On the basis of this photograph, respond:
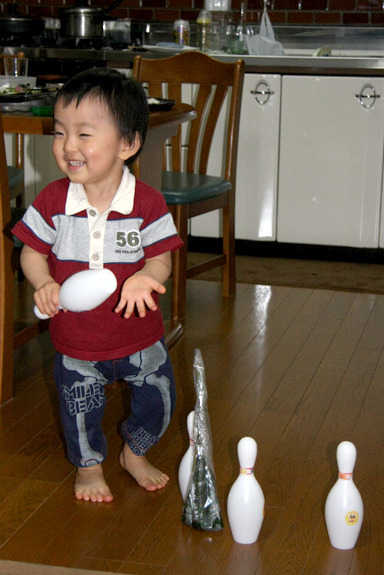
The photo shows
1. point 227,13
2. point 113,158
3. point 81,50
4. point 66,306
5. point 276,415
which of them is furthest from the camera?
point 227,13

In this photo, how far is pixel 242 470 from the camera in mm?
1551

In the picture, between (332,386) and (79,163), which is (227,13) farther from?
(79,163)

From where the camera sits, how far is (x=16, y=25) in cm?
418

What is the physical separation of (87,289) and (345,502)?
61cm

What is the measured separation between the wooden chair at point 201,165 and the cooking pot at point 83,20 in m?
1.20

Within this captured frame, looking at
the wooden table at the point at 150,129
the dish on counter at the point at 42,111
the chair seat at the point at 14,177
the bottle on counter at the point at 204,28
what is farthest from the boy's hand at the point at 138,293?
the bottle on counter at the point at 204,28

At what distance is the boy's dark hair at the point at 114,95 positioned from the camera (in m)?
1.60

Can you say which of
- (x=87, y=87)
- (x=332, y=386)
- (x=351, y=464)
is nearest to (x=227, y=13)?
(x=332, y=386)

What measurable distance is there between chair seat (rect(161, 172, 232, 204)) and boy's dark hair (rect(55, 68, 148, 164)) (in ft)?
3.69

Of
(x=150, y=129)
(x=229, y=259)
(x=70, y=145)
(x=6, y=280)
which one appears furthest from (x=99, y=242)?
(x=229, y=259)

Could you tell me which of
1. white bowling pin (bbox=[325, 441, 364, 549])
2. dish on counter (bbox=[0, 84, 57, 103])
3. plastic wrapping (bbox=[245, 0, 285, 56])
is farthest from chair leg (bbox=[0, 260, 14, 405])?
plastic wrapping (bbox=[245, 0, 285, 56])

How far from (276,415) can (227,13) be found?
2710 millimetres

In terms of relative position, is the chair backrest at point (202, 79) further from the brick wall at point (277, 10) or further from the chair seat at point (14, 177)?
the brick wall at point (277, 10)

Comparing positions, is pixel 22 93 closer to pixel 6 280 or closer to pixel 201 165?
pixel 6 280
